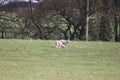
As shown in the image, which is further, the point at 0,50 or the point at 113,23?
the point at 113,23

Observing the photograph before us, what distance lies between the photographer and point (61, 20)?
26.4m

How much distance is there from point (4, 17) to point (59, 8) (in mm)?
3310

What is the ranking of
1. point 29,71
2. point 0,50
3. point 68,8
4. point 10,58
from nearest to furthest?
point 29,71 → point 10,58 → point 0,50 → point 68,8

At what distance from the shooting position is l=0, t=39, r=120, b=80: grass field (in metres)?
9.89

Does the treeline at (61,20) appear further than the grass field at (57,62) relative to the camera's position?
Yes

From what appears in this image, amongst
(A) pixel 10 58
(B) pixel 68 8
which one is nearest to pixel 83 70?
(A) pixel 10 58

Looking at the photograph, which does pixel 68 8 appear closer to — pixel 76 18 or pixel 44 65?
pixel 76 18

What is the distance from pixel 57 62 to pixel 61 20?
14.1m

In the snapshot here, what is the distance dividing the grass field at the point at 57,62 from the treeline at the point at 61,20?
780cm

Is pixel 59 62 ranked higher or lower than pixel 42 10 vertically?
lower

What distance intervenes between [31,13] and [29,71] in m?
15.9

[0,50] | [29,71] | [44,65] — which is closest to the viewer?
[29,71]

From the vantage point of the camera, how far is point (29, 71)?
10.4 m

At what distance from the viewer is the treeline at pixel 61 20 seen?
25.6 meters
